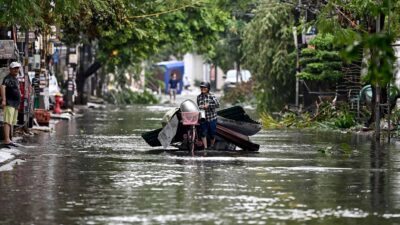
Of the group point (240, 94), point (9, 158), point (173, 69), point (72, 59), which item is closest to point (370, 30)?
point (9, 158)

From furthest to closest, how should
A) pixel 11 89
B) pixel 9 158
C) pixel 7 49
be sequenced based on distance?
pixel 7 49, pixel 11 89, pixel 9 158

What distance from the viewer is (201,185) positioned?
16938 mm

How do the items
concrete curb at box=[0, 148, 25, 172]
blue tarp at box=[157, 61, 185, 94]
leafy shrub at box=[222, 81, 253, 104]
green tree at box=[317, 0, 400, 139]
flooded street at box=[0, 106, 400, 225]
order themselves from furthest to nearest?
blue tarp at box=[157, 61, 185, 94] → leafy shrub at box=[222, 81, 253, 104] → concrete curb at box=[0, 148, 25, 172] → flooded street at box=[0, 106, 400, 225] → green tree at box=[317, 0, 400, 139]

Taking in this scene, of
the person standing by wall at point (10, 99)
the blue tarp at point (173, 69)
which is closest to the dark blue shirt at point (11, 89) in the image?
the person standing by wall at point (10, 99)

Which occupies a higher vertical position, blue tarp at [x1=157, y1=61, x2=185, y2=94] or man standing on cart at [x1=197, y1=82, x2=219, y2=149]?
blue tarp at [x1=157, y1=61, x2=185, y2=94]

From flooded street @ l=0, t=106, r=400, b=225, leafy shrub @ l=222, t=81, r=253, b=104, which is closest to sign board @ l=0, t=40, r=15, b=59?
flooded street @ l=0, t=106, r=400, b=225

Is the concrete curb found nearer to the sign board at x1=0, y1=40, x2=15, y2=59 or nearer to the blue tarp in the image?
the sign board at x1=0, y1=40, x2=15, y2=59

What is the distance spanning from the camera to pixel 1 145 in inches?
949

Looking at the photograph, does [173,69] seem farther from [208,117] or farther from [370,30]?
[208,117]

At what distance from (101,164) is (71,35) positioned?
21.1 m

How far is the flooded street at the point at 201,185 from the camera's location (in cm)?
1348

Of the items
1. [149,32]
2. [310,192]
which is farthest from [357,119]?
[310,192]

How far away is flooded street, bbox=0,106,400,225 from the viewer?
13.5 metres

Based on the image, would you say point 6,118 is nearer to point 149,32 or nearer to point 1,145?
point 1,145
